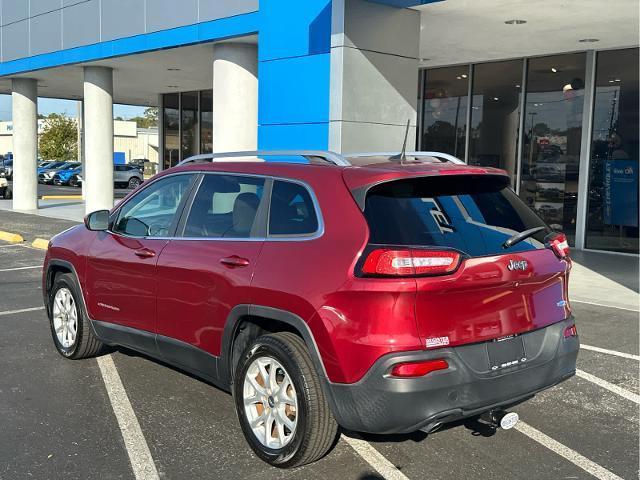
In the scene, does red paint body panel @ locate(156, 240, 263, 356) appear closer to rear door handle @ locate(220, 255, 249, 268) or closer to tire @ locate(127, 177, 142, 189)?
rear door handle @ locate(220, 255, 249, 268)

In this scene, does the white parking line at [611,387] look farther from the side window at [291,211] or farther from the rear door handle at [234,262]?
the rear door handle at [234,262]

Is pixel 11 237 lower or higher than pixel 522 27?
lower

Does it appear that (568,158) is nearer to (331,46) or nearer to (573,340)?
(331,46)

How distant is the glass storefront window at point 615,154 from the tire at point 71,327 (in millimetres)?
10426

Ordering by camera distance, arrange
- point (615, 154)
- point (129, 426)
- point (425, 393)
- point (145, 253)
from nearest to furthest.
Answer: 1. point (425, 393)
2. point (129, 426)
3. point (145, 253)
4. point (615, 154)

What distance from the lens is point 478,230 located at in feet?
12.1

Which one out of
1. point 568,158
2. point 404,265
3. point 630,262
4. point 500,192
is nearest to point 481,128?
point 568,158

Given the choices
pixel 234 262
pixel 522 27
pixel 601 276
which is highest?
pixel 522 27

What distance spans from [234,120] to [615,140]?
283 inches

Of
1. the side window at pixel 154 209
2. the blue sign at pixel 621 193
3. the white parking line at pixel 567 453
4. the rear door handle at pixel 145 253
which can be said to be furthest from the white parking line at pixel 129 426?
the blue sign at pixel 621 193

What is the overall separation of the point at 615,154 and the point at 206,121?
14.3 meters

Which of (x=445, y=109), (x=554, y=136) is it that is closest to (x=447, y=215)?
(x=554, y=136)

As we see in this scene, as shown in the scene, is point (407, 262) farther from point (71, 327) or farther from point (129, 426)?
point (71, 327)

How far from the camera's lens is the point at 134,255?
4895 millimetres
